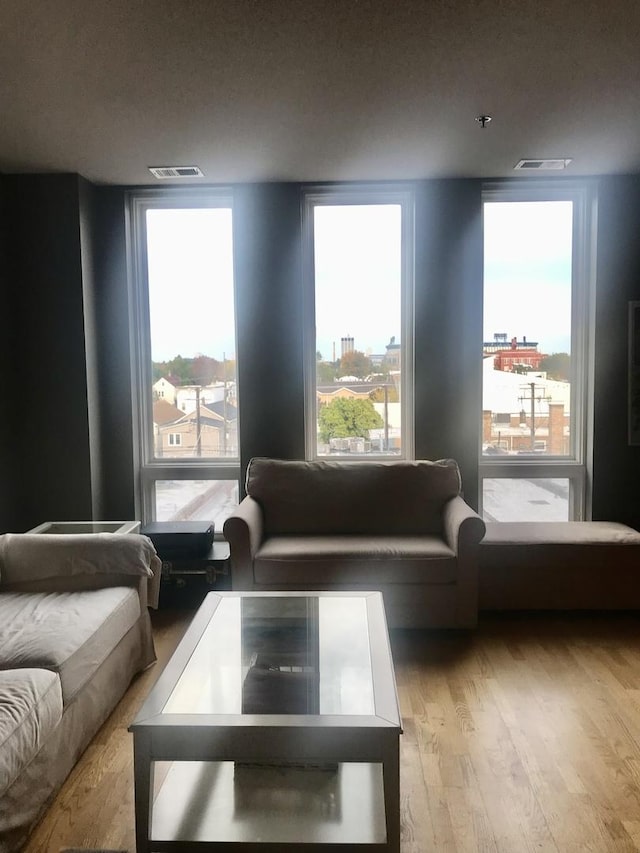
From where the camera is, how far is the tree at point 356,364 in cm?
449

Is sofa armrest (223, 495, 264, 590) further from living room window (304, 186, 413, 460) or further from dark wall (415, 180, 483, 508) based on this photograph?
dark wall (415, 180, 483, 508)

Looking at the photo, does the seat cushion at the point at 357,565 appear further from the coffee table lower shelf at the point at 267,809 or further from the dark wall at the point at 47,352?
the dark wall at the point at 47,352

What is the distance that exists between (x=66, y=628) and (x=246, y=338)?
8.13ft

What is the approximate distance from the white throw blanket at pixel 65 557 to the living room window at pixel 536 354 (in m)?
2.59

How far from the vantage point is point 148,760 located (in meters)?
1.71

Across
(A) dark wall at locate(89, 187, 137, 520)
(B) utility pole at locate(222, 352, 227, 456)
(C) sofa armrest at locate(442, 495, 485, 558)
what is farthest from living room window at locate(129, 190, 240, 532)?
(C) sofa armrest at locate(442, 495, 485, 558)

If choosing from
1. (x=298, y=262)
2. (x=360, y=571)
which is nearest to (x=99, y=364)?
(x=298, y=262)

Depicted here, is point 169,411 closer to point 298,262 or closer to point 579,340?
point 298,262

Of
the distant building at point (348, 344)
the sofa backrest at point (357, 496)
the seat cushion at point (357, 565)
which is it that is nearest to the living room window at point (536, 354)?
the sofa backrest at point (357, 496)

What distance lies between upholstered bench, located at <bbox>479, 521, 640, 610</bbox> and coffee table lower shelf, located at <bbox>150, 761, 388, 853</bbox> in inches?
70.1

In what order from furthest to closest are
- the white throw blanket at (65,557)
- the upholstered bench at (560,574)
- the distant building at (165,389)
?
the distant building at (165,389), the upholstered bench at (560,574), the white throw blanket at (65,557)

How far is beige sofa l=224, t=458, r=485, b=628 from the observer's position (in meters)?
3.40

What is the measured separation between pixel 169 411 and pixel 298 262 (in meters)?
1.41

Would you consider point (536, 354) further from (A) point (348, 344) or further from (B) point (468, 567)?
(B) point (468, 567)
